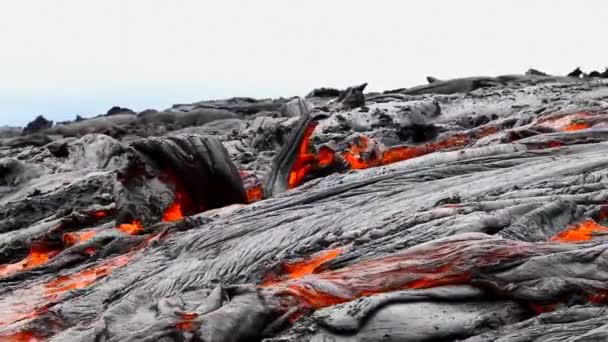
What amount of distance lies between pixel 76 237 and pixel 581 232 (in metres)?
7.29

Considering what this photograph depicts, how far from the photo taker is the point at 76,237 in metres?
11.0

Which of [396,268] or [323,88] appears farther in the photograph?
[323,88]

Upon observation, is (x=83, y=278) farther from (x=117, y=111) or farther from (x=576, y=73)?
(x=117, y=111)

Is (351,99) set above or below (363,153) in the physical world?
above

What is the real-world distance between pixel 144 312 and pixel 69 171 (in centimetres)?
1165

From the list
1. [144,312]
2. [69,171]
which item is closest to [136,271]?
[144,312]

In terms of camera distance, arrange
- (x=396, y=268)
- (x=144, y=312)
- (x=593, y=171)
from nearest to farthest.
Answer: (x=396, y=268) < (x=144, y=312) < (x=593, y=171)

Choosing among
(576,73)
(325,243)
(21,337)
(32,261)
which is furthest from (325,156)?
(576,73)

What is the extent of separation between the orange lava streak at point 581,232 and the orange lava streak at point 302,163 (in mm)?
6963

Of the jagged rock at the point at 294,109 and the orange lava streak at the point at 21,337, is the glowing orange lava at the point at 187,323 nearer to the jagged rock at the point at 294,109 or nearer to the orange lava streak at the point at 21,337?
the orange lava streak at the point at 21,337

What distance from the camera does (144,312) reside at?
629 centimetres

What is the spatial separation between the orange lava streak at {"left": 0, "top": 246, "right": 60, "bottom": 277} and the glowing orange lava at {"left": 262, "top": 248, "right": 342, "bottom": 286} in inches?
188

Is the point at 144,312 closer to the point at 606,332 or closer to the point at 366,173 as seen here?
the point at 606,332

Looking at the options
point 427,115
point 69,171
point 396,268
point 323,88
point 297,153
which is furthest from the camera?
point 323,88
